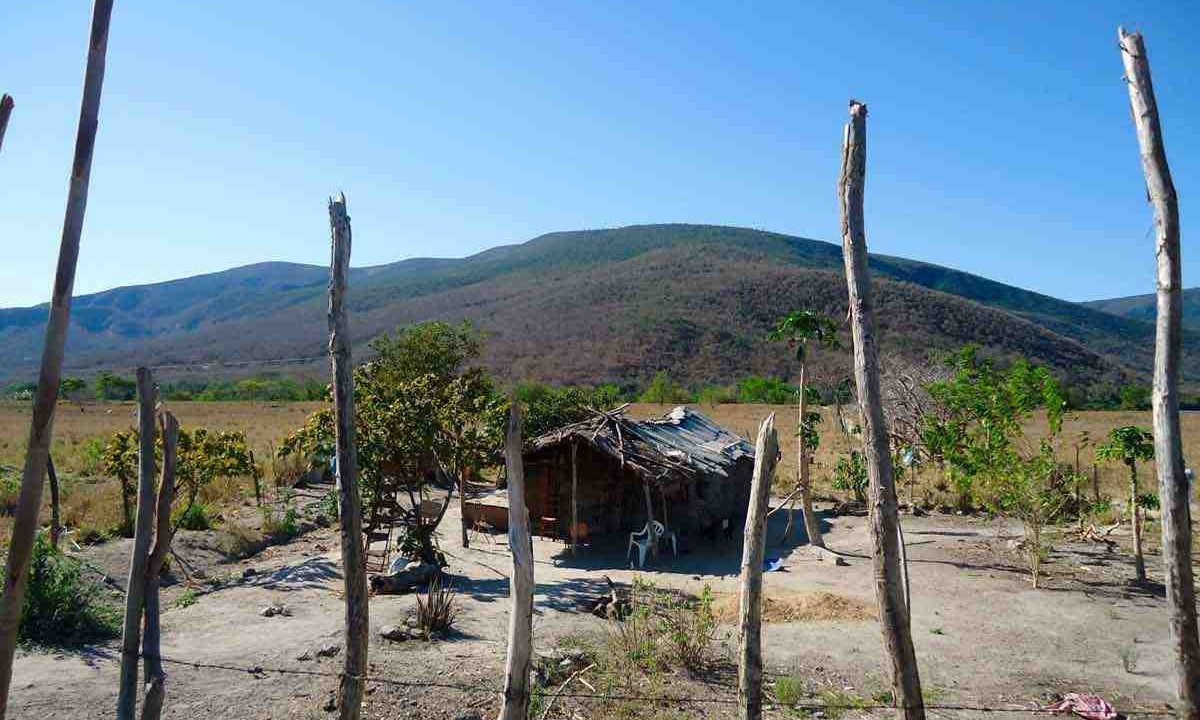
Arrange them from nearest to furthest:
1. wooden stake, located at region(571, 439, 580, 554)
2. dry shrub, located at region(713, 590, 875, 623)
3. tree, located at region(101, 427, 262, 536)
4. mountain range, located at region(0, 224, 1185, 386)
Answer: dry shrub, located at region(713, 590, 875, 623) < tree, located at region(101, 427, 262, 536) < wooden stake, located at region(571, 439, 580, 554) < mountain range, located at region(0, 224, 1185, 386)

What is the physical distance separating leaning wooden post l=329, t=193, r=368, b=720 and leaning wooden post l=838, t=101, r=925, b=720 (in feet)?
11.3

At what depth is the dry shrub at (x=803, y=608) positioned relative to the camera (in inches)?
376

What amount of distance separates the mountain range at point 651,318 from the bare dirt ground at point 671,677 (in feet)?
37.0

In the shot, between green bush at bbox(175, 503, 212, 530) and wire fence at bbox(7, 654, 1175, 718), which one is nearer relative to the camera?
wire fence at bbox(7, 654, 1175, 718)

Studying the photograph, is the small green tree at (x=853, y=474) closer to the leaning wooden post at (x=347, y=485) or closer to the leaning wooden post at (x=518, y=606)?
the leaning wooden post at (x=518, y=606)

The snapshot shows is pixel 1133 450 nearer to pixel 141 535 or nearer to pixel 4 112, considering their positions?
pixel 141 535

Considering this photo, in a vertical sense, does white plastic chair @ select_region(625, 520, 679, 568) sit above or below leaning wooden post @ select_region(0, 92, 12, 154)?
below

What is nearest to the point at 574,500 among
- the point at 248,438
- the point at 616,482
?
the point at 616,482

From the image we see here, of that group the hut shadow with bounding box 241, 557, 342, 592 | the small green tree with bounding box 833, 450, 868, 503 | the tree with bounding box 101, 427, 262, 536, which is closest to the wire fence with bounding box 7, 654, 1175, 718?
the hut shadow with bounding box 241, 557, 342, 592

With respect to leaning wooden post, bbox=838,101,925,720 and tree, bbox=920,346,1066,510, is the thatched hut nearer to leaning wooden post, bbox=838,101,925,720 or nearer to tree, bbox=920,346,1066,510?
tree, bbox=920,346,1066,510

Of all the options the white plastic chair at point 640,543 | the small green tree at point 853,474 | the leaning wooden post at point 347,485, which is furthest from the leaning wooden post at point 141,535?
the small green tree at point 853,474

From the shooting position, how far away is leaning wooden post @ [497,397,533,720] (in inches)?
201

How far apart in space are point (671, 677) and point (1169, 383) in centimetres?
489

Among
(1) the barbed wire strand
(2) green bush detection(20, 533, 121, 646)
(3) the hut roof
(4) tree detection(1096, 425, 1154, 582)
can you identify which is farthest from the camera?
(3) the hut roof
